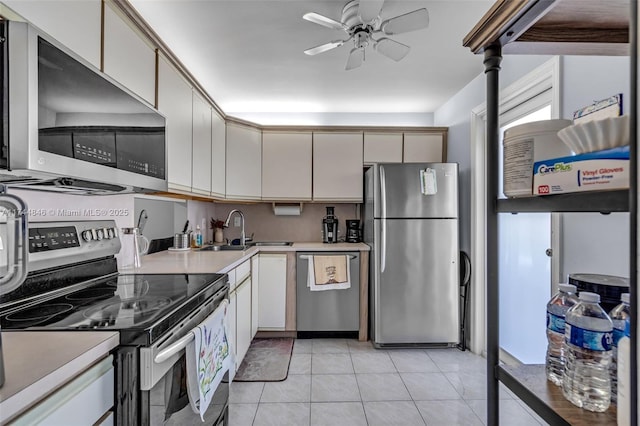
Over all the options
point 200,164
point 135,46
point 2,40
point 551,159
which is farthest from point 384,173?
point 2,40

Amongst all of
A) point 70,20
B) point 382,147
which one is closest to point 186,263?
point 70,20

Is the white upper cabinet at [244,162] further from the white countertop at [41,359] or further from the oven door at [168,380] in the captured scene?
the white countertop at [41,359]

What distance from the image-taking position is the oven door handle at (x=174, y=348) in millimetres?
973

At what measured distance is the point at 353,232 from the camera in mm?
3684

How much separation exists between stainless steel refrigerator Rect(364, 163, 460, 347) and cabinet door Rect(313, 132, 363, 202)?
0.66 meters

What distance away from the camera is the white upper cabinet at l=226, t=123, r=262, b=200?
3.31m

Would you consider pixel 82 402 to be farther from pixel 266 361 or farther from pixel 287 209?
pixel 287 209

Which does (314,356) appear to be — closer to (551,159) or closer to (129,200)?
(129,200)

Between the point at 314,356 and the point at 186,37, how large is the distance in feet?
8.71

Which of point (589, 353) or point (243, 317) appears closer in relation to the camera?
point (589, 353)

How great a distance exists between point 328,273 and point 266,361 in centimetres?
93

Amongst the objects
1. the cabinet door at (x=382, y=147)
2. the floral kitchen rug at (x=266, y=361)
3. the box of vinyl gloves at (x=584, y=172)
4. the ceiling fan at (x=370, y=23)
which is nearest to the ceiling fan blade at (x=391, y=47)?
the ceiling fan at (x=370, y=23)

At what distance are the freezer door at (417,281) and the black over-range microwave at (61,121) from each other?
2126mm

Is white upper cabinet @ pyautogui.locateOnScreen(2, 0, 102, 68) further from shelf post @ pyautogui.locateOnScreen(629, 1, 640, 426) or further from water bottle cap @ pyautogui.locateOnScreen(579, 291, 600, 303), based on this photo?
water bottle cap @ pyautogui.locateOnScreen(579, 291, 600, 303)
